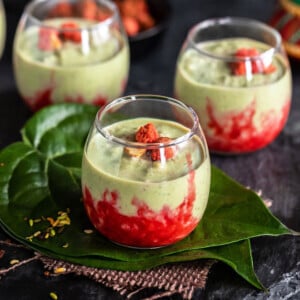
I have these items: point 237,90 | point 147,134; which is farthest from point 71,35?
point 147,134

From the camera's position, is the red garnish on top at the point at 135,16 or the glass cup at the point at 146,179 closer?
the glass cup at the point at 146,179

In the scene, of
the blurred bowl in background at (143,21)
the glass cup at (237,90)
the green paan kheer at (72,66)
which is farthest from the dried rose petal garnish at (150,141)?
the blurred bowl in background at (143,21)

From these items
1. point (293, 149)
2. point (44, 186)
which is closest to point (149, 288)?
point (44, 186)

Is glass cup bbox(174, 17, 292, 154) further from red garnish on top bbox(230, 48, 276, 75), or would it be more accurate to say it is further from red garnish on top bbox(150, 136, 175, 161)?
red garnish on top bbox(150, 136, 175, 161)

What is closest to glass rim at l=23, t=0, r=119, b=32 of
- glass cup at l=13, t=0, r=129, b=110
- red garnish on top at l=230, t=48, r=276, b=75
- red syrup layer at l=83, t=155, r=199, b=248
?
glass cup at l=13, t=0, r=129, b=110

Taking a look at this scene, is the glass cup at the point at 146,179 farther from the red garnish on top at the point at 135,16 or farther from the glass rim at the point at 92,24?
the red garnish on top at the point at 135,16
